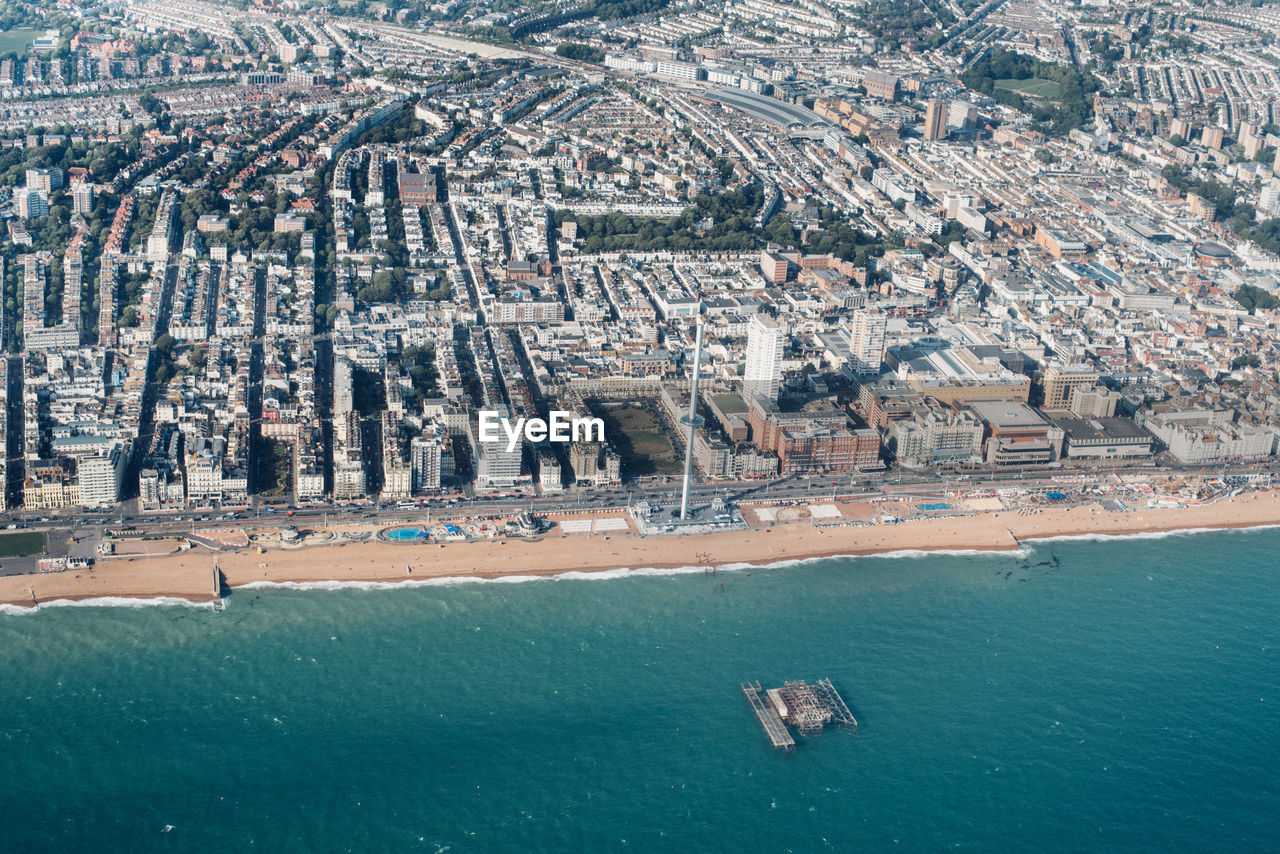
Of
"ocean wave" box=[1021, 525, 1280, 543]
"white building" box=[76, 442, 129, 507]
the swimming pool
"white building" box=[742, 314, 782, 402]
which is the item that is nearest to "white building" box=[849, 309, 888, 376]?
"white building" box=[742, 314, 782, 402]

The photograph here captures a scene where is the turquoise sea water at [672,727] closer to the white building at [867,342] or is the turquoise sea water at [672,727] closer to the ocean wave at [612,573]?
the ocean wave at [612,573]

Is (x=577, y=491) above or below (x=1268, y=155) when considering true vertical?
below

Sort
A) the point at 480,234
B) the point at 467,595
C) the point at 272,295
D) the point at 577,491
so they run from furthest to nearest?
the point at 480,234, the point at 272,295, the point at 577,491, the point at 467,595

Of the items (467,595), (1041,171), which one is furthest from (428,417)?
(1041,171)

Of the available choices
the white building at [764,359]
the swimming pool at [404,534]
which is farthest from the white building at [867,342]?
the swimming pool at [404,534]

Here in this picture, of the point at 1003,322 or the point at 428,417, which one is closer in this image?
the point at 428,417

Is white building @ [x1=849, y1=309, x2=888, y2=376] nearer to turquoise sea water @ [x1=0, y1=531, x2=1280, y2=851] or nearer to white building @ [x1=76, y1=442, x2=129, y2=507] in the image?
turquoise sea water @ [x1=0, y1=531, x2=1280, y2=851]

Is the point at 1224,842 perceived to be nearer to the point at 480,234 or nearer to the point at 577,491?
the point at 577,491
